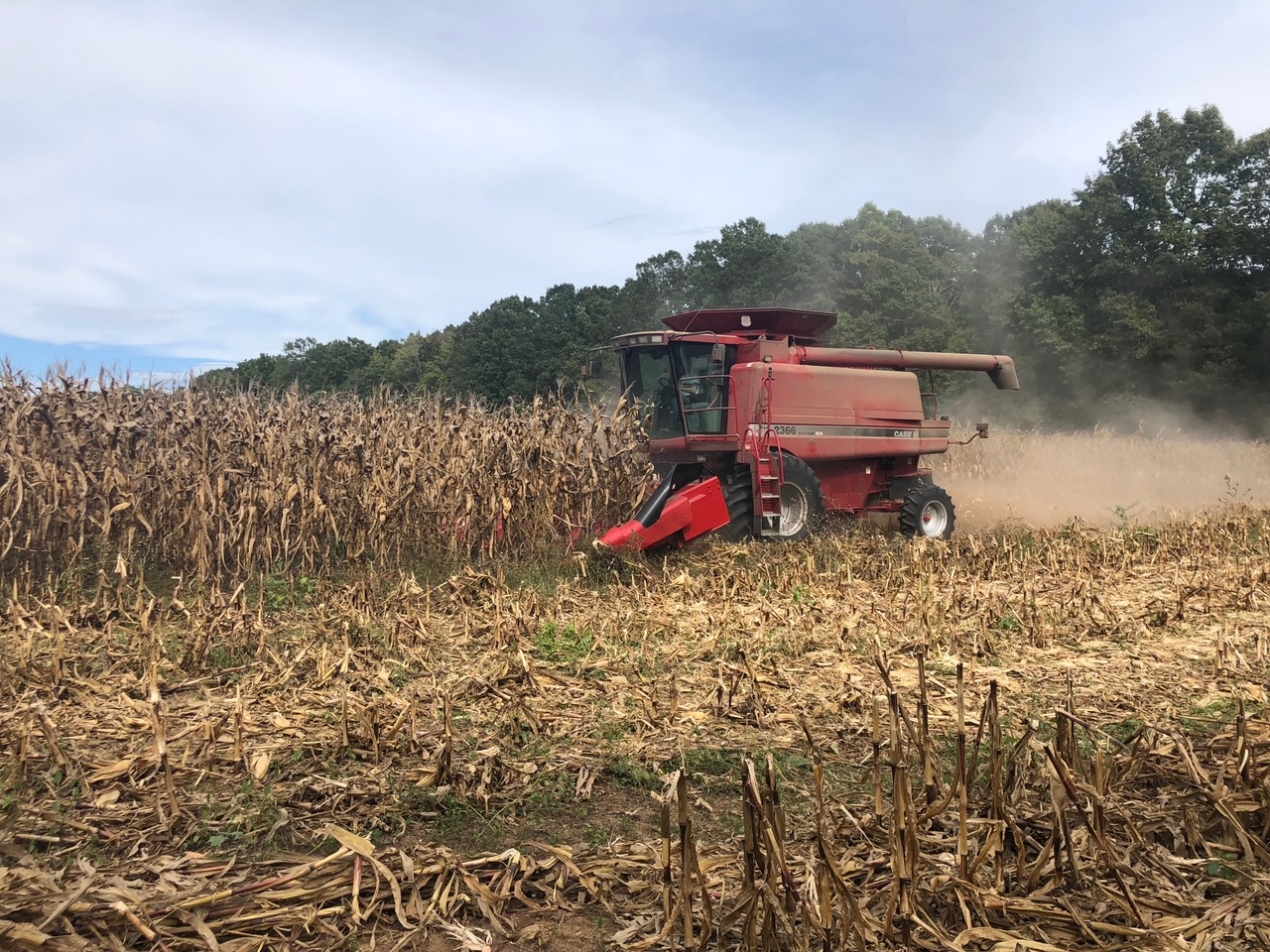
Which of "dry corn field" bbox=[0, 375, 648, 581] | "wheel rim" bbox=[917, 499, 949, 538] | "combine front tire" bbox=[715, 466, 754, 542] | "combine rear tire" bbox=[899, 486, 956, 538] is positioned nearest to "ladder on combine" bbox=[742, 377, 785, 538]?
"combine front tire" bbox=[715, 466, 754, 542]

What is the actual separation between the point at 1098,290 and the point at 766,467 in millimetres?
29656

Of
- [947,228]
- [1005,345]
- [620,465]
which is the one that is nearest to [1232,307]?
[1005,345]

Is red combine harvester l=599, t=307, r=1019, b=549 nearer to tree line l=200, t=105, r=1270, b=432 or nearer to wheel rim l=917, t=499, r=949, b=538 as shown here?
wheel rim l=917, t=499, r=949, b=538

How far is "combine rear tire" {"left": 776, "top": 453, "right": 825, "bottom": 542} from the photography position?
894cm

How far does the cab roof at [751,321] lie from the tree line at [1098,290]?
1823cm

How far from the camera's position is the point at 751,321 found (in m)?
10.2

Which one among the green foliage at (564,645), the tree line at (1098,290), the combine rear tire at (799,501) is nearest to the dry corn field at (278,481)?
the combine rear tire at (799,501)

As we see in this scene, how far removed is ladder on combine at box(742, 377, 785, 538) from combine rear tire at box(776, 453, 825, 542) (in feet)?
0.67

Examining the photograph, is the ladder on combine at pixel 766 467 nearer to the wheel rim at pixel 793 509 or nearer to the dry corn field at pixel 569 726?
the wheel rim at pixel 793 509

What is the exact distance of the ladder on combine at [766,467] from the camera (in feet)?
27.9

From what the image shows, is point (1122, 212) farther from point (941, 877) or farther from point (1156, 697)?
point (941, 877)

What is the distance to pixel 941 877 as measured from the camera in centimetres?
233

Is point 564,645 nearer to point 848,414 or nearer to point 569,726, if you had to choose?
point 569,726

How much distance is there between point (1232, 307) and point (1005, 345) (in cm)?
756
